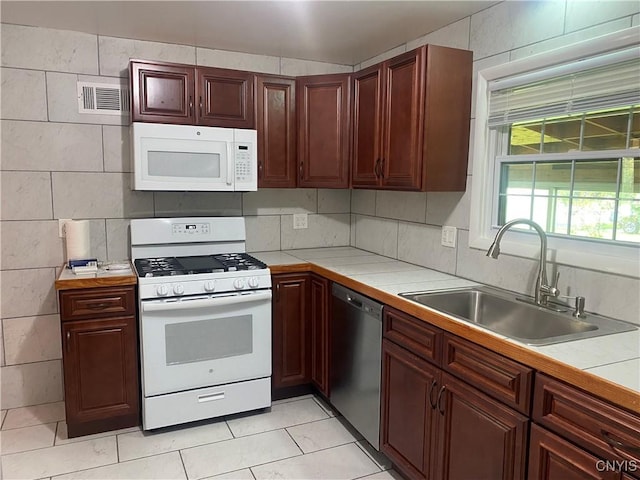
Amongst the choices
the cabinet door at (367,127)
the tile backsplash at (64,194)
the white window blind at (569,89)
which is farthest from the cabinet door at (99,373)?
the white window blind at (569,89)

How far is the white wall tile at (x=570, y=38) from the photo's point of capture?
180 cm

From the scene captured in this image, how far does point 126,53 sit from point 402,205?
198 centimetres

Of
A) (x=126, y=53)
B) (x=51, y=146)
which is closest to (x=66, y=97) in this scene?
(x=51, y=146)

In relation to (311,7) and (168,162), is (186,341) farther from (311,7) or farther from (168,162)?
(311,7)

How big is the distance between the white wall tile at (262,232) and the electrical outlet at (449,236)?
4.18ft

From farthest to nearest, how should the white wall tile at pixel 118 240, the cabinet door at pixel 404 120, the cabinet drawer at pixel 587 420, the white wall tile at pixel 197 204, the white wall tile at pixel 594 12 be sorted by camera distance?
the white wall tile at pixel 197 204 < the white wall tile at pixel 118 240 < the cabinet door at pixel 404 120 < the white wall tile at pixel 594 12 < the cabinet drawer at pixel 587 420

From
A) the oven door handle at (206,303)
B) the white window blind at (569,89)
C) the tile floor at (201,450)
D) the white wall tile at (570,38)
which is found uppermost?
the white wall tile at (570,38)

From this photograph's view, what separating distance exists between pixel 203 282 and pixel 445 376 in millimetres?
1388

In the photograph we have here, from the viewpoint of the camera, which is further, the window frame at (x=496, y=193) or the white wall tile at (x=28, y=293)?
the white wall tile at (x=28, y=293)

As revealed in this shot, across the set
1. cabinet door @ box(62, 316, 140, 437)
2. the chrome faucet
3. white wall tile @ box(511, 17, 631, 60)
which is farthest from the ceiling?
cabinet door @ box(62, 316, 140, 437)

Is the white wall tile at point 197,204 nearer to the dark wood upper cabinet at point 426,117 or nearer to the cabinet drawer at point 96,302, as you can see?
the cabinet drawer at point 96,302

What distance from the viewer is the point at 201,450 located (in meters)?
2.50

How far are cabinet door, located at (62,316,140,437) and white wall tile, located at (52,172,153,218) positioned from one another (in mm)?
798

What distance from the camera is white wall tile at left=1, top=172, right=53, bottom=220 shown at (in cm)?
280
